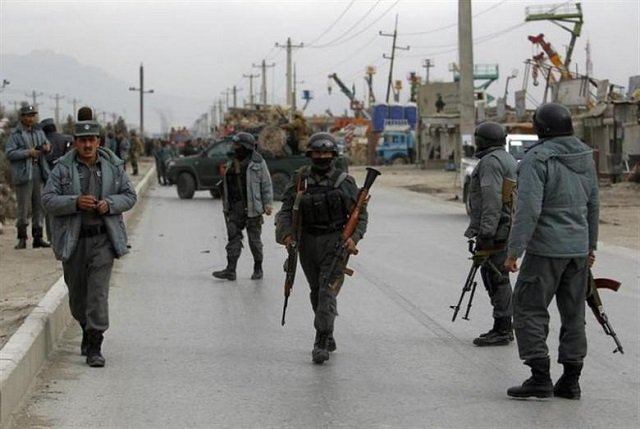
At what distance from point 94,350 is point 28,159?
21.5ft

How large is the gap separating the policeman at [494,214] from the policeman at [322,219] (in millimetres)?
1219

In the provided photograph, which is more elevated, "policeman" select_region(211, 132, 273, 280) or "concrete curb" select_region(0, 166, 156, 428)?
"policeman" select_region(211, 132, 273, 280)

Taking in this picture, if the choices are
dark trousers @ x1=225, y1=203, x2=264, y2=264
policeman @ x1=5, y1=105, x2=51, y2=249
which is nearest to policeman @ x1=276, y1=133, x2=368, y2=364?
dark trousers @ x1=225, y1=203, x2=264, y2=264

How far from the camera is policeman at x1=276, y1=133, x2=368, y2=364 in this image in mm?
8070

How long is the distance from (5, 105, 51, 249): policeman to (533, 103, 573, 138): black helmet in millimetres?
8422

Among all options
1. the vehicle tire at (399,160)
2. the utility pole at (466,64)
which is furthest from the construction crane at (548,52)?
the utility pole at (466,64)

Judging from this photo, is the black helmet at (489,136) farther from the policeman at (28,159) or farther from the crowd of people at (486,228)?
the policeman at (28,159)

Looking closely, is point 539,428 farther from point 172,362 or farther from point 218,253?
point 218,253

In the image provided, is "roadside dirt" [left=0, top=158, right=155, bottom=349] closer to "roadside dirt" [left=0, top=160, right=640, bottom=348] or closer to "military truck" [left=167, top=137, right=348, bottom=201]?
"roadside dirt" [left=0, top=160, right=640, bottom=348]

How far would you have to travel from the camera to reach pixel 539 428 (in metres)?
6.38

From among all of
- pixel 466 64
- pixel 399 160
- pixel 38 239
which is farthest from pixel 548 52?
pixel 38 239

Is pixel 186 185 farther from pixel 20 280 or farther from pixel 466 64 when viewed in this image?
pixel 20 280

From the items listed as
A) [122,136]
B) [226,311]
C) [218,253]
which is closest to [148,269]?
[218,253]

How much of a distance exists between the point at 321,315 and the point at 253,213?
475 cm
